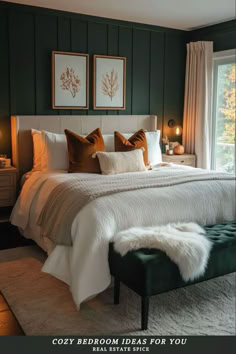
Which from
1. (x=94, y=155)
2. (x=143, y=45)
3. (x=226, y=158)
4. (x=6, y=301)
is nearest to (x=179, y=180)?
(x=94, y=155)

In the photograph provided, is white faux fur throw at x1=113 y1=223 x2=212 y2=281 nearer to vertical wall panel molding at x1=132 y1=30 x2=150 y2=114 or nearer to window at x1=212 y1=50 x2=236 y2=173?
window at x1=212 y1=50 x2=236 y2=173

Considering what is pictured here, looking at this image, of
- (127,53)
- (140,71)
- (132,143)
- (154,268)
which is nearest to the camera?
(154,268)

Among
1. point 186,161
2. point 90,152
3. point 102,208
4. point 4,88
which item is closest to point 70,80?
point 4,88

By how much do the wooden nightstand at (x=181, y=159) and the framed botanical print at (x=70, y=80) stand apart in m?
1.33

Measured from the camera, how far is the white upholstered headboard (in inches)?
184

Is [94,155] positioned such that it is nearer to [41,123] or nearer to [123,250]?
[41,123]

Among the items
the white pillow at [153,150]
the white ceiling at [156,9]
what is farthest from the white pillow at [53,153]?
the white ceiling at [156,9]

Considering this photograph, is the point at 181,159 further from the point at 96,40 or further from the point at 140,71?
the point at 96,40

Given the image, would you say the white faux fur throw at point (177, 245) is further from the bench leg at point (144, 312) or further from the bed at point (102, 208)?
the bench leg at point (144, 312)

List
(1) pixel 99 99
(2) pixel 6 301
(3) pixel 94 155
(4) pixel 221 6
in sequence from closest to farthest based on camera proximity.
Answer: (2) pixel 6 301
(3) pixel 94 155
(4) pixel 221 6
(1) pixel 99 99

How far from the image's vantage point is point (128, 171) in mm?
4316

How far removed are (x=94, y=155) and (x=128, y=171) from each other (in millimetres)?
391

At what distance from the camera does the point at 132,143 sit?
187 inches

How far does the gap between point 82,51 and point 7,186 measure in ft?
6.40
